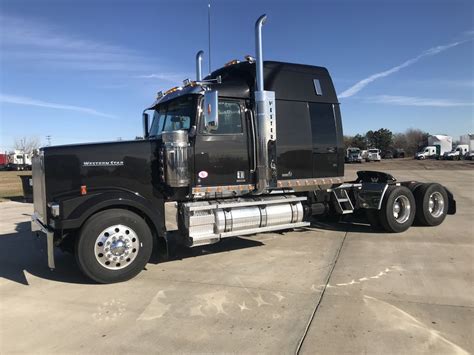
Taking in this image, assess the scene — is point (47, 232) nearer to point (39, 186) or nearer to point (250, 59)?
point (39, 186)

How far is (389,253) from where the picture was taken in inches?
281

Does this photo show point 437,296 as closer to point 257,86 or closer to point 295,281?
point 295,281

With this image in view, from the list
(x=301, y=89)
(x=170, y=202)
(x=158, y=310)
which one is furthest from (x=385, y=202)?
(x=158, y=310)

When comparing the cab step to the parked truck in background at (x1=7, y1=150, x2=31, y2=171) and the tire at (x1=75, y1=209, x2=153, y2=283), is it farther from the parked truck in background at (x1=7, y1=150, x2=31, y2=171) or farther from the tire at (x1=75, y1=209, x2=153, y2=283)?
the parked truck in background at (x1=7, y1=150, x2=31, y2=171)

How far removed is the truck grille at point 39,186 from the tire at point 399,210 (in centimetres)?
649

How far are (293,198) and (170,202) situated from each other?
2.35 m

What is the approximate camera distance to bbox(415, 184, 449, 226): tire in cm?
957

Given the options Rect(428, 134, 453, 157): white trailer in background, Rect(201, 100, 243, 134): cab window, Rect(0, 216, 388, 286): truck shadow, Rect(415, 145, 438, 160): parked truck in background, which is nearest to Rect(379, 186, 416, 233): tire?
Rect(0, 216, 388, 286): truck shadow

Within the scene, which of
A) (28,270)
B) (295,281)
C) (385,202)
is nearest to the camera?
(295,281)

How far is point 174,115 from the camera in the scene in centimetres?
712

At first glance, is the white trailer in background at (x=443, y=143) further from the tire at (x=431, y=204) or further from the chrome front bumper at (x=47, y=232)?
the chrome front bumper at (x=47, y=232)

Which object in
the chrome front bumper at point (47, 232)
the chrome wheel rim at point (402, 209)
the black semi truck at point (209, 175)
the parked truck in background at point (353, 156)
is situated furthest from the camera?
the parked truck in background at point (353, 156)

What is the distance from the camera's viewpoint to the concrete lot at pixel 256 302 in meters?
3.92

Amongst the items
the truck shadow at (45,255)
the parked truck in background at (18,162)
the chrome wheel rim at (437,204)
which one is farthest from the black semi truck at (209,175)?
the parked truck in background at (18,162)
